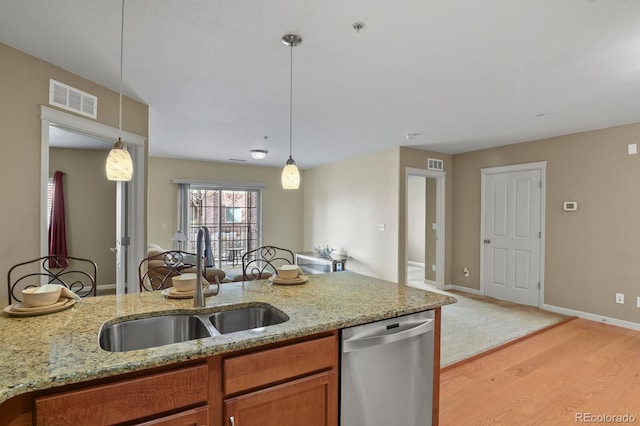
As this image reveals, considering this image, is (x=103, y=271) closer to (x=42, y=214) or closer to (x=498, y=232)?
(x=42, y=214)

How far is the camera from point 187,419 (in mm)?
1187

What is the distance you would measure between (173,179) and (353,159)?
3.62m

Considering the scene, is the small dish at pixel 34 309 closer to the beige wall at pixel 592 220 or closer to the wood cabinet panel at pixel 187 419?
the wood cabinet panel at pixel 187 419

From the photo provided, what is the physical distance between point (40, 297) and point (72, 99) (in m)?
1.90

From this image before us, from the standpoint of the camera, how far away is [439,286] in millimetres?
6098

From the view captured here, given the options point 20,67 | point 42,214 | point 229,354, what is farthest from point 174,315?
point 20,67

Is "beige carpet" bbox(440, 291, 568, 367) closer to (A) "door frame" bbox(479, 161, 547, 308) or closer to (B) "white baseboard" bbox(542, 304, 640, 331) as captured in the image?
(B) "white baseboard" bbox(542, 304, 640, 331)

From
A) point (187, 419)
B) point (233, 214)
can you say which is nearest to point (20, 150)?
point (187, 419)

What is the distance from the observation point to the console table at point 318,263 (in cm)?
608

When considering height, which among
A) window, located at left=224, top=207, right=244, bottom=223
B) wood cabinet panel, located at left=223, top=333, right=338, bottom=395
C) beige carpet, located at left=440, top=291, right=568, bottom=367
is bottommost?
beige carpet, located at left=440, top=291, right=568, bottom=367

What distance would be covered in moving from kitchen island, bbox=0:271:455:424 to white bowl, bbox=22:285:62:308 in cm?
8

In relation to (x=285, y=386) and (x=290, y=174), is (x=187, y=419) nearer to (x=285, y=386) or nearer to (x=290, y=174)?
(x=285, y=386)

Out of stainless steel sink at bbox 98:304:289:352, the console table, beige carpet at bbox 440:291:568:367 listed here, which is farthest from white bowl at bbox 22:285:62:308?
the console table

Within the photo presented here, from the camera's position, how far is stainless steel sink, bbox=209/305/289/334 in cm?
173
